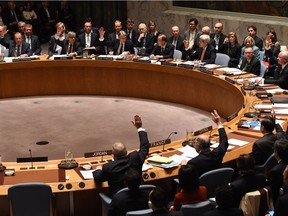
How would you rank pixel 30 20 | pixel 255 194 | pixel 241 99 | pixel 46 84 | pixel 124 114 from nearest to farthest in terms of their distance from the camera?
pixel 255 194 < pixel 241 99 < pixel 124 114 < pixel 46 84 < pixel 30 20

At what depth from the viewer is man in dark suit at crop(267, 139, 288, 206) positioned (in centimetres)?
692

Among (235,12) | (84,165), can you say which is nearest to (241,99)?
(84,165)

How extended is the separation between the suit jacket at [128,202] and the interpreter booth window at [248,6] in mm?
10996

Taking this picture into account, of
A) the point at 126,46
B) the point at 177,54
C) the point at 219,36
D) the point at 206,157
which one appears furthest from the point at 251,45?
the point at 206,157

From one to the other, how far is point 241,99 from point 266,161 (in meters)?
3.05

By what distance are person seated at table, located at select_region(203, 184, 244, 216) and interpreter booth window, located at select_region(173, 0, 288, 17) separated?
442 inches

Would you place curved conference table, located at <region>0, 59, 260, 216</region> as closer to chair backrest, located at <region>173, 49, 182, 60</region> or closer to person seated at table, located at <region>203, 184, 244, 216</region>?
chair backrest, located at <region>173, 49, 182, 60</region>

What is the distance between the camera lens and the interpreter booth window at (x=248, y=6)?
16.2m

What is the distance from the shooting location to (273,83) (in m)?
11.3

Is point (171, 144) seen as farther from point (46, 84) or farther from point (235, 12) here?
point (235, 12)

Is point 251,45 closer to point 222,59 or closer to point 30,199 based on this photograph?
point 222,59

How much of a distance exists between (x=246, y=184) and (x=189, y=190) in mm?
694

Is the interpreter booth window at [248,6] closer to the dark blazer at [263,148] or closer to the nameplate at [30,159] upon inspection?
the dark blazer at [263,148]

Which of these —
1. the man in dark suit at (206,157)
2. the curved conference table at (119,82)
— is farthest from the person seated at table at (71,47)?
the man in dark suit at (206,157)
